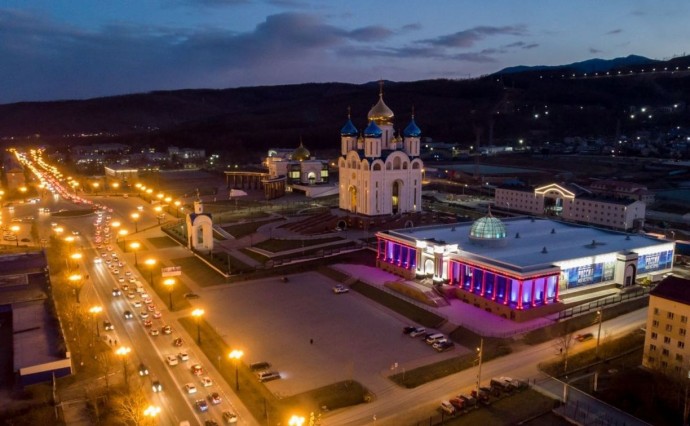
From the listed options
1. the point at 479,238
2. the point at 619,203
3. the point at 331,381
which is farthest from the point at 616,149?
the point at 331,381

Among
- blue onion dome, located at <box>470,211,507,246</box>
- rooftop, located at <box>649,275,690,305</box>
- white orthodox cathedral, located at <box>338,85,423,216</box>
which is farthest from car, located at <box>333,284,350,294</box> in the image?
rooftop, located at <box>649,275,690,305</box>

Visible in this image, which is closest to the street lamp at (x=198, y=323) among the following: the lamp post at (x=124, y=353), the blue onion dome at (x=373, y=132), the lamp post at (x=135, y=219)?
the lamp post at (x=124, y=353)

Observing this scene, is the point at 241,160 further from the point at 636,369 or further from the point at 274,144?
the point at 636,369

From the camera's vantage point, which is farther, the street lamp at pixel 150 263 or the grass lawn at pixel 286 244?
the grass lawn at pixel 286 244

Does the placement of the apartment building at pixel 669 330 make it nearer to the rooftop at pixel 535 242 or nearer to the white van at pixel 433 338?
the rooftop at pixel 535 242

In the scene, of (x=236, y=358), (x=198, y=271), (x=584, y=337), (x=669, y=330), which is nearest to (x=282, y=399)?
(x=236, y=358)

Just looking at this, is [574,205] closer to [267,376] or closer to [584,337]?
[584,337]
